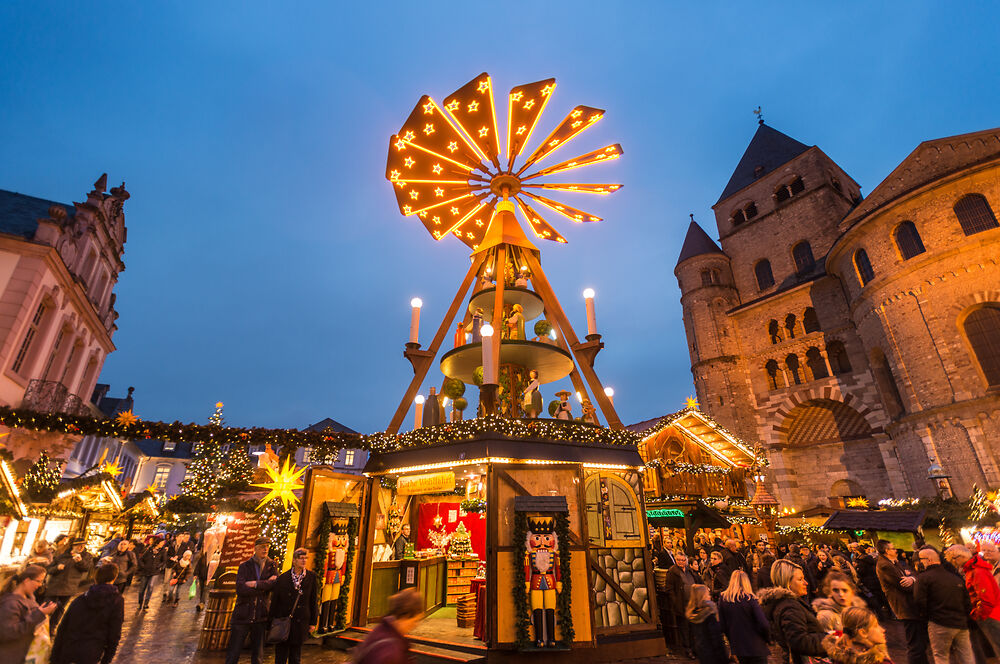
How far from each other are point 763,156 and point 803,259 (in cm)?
1179

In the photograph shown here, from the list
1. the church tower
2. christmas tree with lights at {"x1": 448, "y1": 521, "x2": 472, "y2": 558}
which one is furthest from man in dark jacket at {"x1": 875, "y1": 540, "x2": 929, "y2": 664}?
the church tower

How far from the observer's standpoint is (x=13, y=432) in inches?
659

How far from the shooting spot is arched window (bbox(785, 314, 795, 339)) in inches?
1198

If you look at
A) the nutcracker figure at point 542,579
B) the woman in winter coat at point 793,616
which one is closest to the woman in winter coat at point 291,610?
the nutcracker figure at point 542,579

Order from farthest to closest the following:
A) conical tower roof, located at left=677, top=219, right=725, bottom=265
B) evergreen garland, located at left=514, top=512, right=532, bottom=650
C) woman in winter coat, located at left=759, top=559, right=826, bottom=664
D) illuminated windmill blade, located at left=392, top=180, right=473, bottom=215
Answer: conical tower roof, located at left=677, top=219, right=725, bottom=265, illuminated windmill blade, located at left=392, top=180, right=473, bottom=215, evergreen garland, located at left=514, top=512, right=532, bottom=650, woman in winter coat, located at left=759, top=559, right=826, bottom=664

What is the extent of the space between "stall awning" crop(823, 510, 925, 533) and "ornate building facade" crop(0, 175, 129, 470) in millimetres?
29081

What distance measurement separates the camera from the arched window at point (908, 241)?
68.8ft

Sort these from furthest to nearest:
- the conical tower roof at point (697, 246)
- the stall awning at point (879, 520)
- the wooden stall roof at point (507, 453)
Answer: the conical tower roof at point (697, 246) → the stall awning at point (879, 520) → the wooden stall roof at point (507, 453)

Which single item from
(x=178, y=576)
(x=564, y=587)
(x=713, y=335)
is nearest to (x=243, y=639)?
(x=564, y=587)

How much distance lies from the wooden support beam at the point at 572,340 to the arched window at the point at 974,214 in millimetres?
20490

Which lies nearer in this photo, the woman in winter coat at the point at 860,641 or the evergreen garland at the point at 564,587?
the woman in winter coat at the point at 860,641

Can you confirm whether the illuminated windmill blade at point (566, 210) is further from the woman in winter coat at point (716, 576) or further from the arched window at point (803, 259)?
the arched window at point (803, 259)

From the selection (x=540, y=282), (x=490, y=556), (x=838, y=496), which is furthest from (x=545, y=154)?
(x=838, y=496)

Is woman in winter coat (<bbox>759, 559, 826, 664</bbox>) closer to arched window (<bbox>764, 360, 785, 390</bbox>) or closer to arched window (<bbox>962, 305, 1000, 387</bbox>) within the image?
arched window (<bbox>962, 305, 1000, 387</bbox>)
